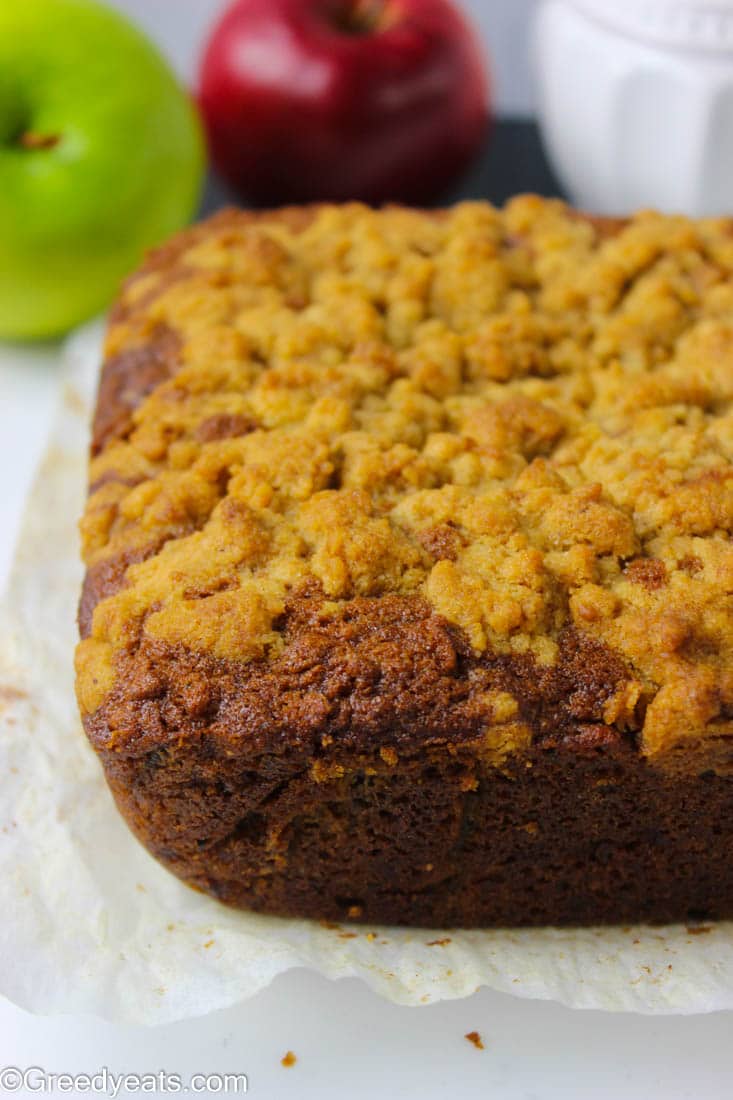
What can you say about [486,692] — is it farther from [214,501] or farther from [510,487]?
[214,501]

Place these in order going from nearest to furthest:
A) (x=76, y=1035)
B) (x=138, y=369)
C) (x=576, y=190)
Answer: (x=76, y=1035) < (x=138, y=369) < (x=576, y=190)

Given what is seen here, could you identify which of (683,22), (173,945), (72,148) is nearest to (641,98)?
(683,22)

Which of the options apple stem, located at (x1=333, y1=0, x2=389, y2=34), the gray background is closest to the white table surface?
apple stem, located at (x1=333, y1=0, x2=389, y2=34)

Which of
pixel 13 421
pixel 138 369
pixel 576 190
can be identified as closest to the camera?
pixel 138 369

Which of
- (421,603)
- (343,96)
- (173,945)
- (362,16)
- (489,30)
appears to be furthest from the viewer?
(489,30)

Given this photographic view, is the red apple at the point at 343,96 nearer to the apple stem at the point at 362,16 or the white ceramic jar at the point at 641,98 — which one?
the apple stem at the point at 362,16

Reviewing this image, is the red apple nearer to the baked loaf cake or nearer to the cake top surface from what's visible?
the cake top surface

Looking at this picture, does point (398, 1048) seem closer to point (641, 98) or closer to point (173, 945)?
point (173, 945)

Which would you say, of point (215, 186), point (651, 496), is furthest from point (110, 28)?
point (651, 496)
